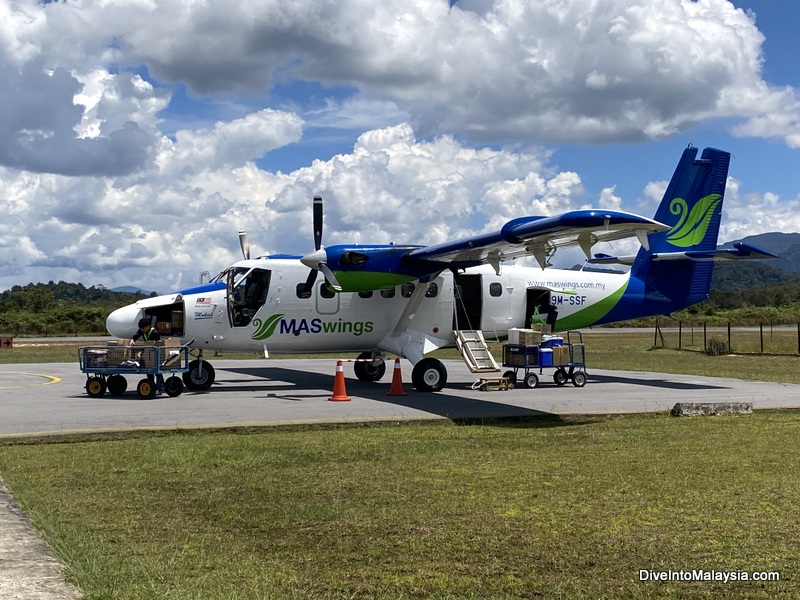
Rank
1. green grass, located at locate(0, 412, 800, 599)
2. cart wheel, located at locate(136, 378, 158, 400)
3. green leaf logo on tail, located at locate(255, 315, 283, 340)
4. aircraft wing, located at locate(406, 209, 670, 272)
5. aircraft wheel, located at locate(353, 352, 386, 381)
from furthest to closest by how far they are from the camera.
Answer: aircraft wheel, located at locate(353, 352, 386, 381)
green leaf logo on tail, located at locate(255, 315, 283, 340)
cart wheel, located at locate(136, 378, 158, 400)
aircraft wing, located at locate(406, 209, 670, 272)
green grass, located at locate(0, 412, 800, 599)

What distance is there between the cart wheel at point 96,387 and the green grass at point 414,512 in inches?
239

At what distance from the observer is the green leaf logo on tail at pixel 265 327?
2064 centimetres

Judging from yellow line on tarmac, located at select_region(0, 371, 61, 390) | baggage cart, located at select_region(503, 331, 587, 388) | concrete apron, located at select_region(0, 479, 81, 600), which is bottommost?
concrete apron, located at select_region(0, 479, 81, 600)

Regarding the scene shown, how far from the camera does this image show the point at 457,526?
282 inches

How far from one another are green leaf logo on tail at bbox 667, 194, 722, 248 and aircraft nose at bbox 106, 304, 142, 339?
14601mm

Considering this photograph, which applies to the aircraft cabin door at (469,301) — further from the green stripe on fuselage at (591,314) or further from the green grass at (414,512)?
the green grass at (414,512)

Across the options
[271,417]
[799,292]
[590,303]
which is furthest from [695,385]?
[799,292]

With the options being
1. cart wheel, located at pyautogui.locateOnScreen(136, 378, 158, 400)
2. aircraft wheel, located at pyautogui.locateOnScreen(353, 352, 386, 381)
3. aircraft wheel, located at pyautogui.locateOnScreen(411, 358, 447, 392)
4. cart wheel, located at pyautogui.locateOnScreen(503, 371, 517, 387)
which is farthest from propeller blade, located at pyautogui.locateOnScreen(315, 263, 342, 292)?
cart wheel, located at pyautogui.locateOnScreen(503, 371, 517, 387)

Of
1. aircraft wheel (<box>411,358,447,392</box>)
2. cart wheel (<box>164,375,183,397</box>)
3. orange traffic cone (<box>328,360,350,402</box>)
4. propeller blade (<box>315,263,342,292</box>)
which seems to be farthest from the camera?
aircraft wheel (<box>411,358,447,392</box>)

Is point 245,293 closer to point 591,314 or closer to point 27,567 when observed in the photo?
point 591,314

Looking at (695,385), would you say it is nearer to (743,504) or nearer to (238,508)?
(743,504)

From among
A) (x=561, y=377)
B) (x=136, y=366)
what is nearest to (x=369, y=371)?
(x=561, y=377)

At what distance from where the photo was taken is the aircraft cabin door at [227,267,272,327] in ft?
67.2

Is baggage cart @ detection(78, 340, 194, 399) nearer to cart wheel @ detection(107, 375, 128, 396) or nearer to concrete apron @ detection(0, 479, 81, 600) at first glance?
cart wheel @ detection(107, 375, 128, 396)
